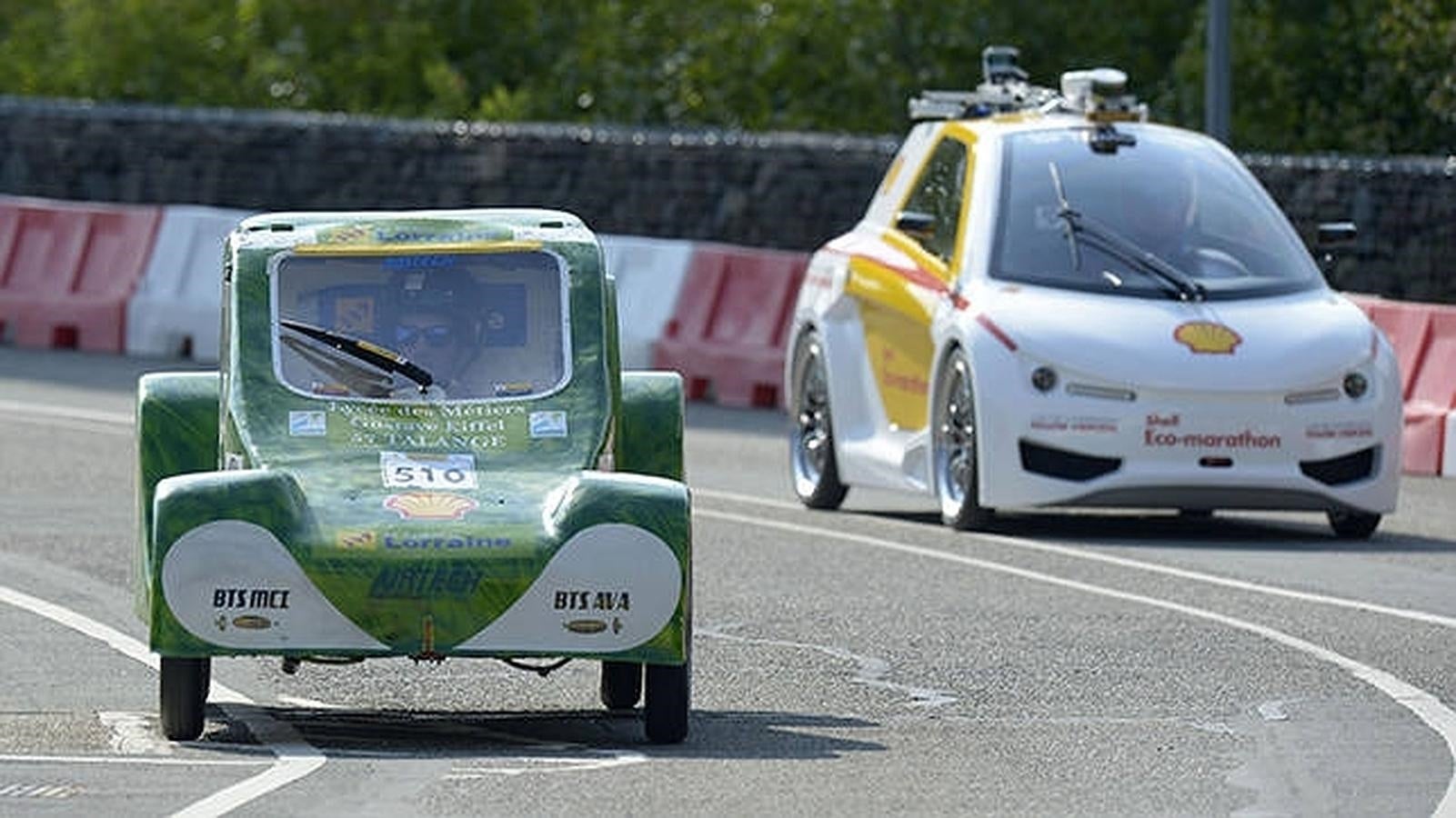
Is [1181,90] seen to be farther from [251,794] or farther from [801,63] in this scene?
[251,794]

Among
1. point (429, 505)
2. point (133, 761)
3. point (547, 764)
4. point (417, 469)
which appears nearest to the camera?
point (133, 761)

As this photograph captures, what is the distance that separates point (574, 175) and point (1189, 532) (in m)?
11.6

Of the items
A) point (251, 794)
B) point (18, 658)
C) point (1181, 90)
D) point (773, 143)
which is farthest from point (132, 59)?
point (251, 794)

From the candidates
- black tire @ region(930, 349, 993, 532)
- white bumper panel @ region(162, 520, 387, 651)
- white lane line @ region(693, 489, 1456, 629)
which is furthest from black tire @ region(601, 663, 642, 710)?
black tire @ region(930, 349, 993, 532)

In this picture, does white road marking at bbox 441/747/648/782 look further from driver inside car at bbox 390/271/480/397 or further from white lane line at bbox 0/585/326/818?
driver inside car at bbox 390/271/480/397

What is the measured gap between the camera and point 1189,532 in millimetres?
18109

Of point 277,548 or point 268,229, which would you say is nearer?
point 277,548

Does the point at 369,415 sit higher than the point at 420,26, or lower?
higher

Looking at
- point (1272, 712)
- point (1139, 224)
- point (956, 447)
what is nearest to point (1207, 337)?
point (1139, 224)

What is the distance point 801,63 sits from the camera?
119ft

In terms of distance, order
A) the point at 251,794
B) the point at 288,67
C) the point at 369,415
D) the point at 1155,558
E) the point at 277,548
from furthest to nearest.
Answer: the point at 288,67
the point at 1155,558
the point at 369,415
the point at 277,548
the point at 251,794

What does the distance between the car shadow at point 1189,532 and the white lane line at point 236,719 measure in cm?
464

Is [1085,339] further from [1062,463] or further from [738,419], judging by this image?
[738,419]

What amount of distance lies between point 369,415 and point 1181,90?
22.9 meters
